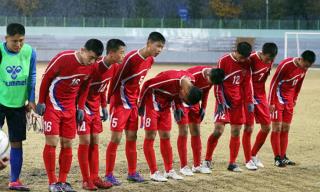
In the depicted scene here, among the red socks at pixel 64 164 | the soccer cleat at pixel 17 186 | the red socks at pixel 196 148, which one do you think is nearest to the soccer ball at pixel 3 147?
the red socks at pixel 64 164

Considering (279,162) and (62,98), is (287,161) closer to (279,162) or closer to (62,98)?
(279,162)

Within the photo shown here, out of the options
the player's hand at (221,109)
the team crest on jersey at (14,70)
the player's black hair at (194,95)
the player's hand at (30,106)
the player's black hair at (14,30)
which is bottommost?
the player's hand at (221,109)

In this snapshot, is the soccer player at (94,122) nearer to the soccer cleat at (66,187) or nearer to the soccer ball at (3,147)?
the soccer cleat at (66,187)

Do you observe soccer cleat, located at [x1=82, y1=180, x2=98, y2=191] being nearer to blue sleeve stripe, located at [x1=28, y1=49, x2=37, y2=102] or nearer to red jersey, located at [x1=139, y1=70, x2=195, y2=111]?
blue sleeve stripe, located at [x1=28, y1=49, x2=37, y2=102]

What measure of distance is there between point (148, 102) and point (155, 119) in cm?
30

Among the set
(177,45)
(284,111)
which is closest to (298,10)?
(177,45)

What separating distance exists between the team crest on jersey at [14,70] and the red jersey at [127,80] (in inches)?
59.2

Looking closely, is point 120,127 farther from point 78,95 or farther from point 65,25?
point 65,25

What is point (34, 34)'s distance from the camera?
6469cm

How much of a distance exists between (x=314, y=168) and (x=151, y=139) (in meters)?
3.28

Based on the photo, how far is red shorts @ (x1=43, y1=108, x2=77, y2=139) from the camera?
8.91 metres

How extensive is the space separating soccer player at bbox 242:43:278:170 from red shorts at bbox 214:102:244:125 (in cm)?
32

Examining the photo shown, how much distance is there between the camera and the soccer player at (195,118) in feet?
34.6

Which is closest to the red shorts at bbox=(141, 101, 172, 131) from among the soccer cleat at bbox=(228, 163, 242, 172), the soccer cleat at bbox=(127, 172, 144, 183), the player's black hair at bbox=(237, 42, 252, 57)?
the soccer cleat at bbox=(127, 172, 144, 183)
